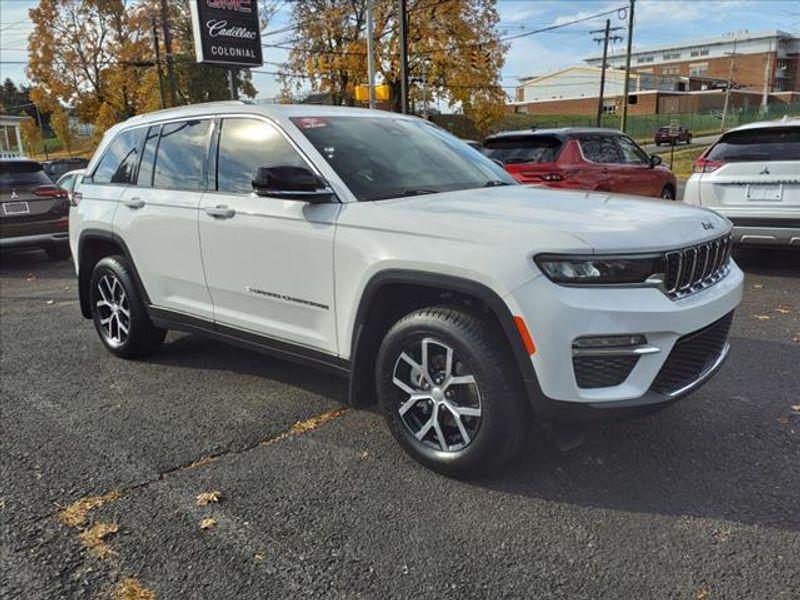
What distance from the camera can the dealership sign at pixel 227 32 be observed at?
17.6 meters

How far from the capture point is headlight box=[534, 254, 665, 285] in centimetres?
276

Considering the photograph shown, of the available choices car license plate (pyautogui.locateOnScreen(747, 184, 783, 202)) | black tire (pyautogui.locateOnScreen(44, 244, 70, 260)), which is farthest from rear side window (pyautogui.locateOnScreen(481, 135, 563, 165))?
black tire (pyautogui.locateOnScreen(44, 244, 70, 260))

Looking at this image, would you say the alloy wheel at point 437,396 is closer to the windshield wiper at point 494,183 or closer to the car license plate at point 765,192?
the windshield wiper at point 494,183

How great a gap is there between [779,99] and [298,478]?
117638mm

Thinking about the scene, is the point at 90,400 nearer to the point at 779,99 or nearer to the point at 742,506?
the point at 742,506

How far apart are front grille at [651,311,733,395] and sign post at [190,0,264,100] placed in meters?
16.3

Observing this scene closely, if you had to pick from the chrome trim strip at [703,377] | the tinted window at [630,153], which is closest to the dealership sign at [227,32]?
the tinted window at [630,153]

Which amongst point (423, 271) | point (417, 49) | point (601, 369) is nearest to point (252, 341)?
point (423, 271)

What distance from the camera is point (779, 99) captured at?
332 feet

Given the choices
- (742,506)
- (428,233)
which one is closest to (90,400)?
(428,233)

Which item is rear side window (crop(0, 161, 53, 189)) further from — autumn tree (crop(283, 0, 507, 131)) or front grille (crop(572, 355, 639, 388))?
autumn tree (crop(283, 0, 507, 131))

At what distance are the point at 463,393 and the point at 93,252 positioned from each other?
365 centimetres

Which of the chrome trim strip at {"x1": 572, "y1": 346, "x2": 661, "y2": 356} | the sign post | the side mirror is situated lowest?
the chrome trim strip at {"x1": 572, "y1": 346, "x2": 661, "y2": 356}

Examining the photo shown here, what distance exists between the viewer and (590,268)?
2.77m
